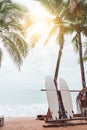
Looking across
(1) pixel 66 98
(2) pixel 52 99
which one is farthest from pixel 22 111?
(2) pixel 52 99

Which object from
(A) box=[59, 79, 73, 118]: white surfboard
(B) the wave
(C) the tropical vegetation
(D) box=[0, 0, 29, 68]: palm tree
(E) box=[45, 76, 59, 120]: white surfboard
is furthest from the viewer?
(B) the wave

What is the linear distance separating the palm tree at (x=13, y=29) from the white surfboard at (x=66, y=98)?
16.6 feet

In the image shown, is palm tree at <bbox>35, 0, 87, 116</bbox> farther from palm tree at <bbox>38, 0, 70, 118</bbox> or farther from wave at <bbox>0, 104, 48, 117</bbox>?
wave at <bbox>0, 104, 48, 117</bbox>

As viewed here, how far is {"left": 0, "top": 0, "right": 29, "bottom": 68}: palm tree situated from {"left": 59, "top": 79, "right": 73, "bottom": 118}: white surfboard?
507 centimetres

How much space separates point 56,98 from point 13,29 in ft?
24.3

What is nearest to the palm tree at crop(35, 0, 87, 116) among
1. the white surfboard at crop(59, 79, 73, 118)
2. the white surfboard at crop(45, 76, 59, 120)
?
the white surfboard at crop(59, 79, 73, 118)

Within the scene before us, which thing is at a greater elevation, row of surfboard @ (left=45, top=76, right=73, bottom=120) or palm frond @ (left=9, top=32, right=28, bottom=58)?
palm frond @ (left=9, top=32, right=28, bottom=58)

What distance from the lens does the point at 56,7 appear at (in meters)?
28.6

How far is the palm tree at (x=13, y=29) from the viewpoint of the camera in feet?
78.0

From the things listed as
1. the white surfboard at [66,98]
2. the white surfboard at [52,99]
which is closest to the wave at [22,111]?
the white surfboard at [66,98]

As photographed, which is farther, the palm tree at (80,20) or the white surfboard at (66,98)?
the palm tree at (80,20)

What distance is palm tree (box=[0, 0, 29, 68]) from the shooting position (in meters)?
23.8

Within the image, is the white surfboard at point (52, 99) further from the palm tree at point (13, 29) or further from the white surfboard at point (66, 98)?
the palm tree at point (13, 29)

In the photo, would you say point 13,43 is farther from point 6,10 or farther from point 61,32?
point 61,32
